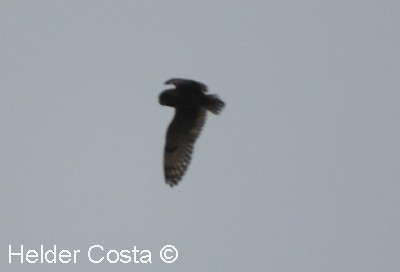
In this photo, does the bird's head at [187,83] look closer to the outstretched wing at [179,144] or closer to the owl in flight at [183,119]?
the owl in flight at [183,119]

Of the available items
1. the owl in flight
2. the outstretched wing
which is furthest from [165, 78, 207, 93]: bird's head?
the outstretched wing

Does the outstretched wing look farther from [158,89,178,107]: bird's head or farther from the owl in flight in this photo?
[158,89,178,107]: bird's head

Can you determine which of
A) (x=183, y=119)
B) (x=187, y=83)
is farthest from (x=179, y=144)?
(x=187, y=83)

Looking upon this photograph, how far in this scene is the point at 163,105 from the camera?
25609mm

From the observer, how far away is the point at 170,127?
2577cm

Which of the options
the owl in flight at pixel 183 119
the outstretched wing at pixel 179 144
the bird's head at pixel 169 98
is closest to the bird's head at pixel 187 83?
the owl in flight at pixel 183 119

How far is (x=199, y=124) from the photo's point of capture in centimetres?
2567

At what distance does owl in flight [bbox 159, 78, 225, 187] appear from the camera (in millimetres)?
25250

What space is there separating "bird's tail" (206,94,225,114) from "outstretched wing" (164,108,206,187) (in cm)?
35

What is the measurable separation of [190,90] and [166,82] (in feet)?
1.32

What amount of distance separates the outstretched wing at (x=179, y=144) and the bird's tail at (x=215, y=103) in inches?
13.6

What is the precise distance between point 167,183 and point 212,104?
1.49 m

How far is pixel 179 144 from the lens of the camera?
25.8 meters

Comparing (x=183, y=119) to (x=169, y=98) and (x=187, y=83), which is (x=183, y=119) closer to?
(x=169, y=98)
